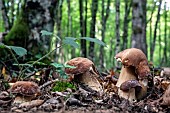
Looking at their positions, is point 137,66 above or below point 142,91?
above

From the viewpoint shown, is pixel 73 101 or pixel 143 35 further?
pixel 143 35

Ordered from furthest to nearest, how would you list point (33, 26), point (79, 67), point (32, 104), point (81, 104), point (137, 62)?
point (33, 26), point (79, 67), point (137, 62), point (81, 104), point (32, 104)

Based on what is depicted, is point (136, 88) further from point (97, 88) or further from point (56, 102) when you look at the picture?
point (56, 102)

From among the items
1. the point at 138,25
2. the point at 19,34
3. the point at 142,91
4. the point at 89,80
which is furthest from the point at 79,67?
the point at 138,25

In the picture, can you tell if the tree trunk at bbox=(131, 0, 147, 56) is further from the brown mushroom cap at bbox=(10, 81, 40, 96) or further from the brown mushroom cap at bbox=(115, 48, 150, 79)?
the brown mushroom cap at bbox=(10, 81, 40, 96)

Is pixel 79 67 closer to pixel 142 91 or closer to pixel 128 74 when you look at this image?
pixel 128 74

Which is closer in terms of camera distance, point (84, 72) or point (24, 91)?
point (24, 91)

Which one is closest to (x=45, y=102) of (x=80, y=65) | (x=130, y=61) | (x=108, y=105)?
(x=108, y=105)
